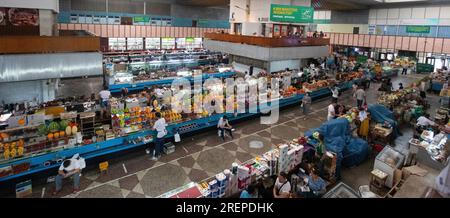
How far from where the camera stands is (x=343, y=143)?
26.5 feet

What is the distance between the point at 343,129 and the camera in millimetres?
8281

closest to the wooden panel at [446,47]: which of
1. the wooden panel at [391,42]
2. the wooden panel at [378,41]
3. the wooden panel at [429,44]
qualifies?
the wooden panel at [429,44]

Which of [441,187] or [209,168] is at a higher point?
[441,187]

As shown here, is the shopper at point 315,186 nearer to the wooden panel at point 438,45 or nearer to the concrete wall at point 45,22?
the concrete wall at point 45,22

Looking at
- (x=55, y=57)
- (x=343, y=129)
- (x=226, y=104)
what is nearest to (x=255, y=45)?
(x=226, y=104)

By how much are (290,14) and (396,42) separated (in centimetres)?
1828

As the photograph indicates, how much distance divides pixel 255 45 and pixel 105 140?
36.8 feet

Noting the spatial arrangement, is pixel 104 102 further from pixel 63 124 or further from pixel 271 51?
pixel 271 51

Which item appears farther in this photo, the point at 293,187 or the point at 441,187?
the point at 293,187

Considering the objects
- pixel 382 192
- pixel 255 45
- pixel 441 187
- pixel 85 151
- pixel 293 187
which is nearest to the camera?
pixel 441 187

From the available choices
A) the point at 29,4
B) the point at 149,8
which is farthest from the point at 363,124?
the point at 149,8

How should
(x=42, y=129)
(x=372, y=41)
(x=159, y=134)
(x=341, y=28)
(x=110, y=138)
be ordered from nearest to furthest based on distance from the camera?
1. (x=42, y=129)
2. (x=110, y=138)
3. (x=159, y=134)
4. (x=372, y=41)
5. (x=341, y=28)

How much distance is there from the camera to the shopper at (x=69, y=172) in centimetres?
678
